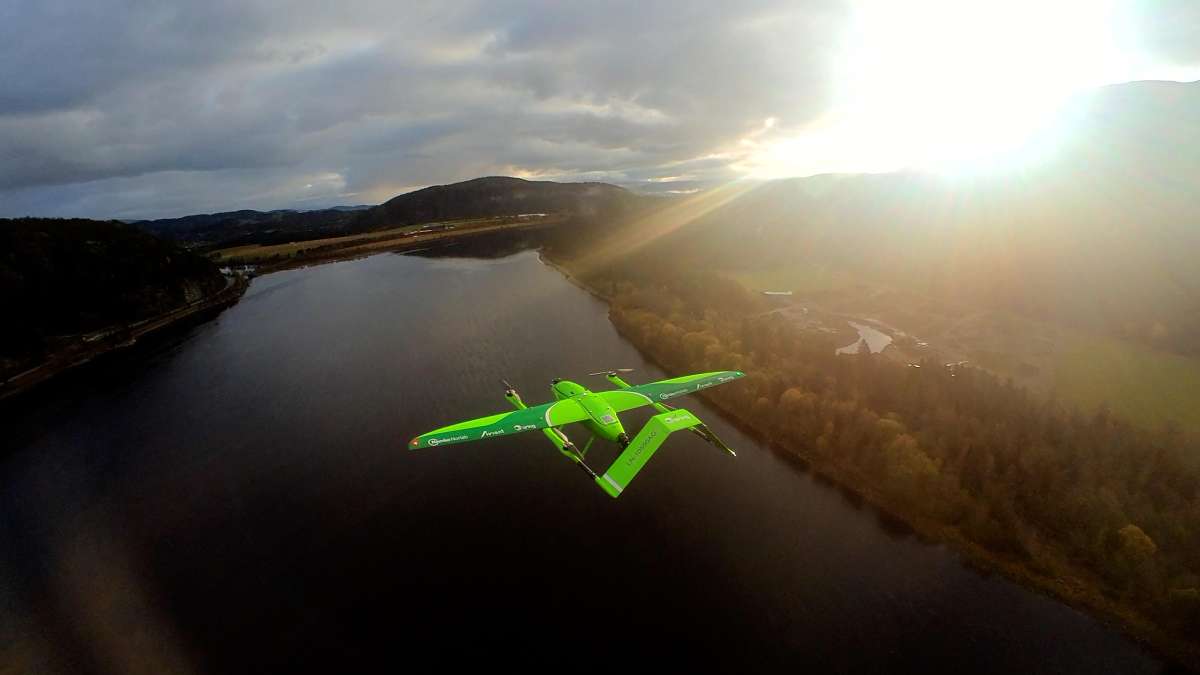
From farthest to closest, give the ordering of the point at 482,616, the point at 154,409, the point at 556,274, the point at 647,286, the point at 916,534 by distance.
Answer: the point at 556,274
the point at 647,286
the point at 154,409
the point at 916,534
the point at 482,616

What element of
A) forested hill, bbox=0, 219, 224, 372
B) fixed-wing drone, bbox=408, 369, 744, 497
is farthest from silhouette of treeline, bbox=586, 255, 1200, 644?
forested hill, bbox=0, 219, 224, 372

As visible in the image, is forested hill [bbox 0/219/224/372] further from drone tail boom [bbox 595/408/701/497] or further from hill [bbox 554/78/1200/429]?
hill [bbox 554/78/1200/429]

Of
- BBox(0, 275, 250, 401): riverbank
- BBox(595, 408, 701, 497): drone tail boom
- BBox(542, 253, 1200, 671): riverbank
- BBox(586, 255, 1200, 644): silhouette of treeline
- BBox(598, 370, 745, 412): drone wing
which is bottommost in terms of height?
BBox(542, 253, 1200, 671): riverbank

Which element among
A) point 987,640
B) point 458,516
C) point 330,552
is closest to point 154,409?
point 330,552

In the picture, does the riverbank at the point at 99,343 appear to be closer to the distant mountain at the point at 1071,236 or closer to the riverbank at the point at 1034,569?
the riverbank at the point at 1034,569

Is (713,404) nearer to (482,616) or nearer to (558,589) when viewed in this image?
(558,589)

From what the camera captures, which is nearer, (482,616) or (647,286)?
(482,616)

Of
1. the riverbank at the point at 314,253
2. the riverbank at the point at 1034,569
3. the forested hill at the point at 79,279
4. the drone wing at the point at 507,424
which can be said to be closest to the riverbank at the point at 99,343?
the forested hill at the point at 79,279

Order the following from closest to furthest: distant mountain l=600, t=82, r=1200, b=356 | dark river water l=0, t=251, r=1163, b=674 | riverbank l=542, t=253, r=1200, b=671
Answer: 1. riverbank l=542, t=253, r=1200, b=671
2. dark river water l=0, t=251, r=1163, b=674
3. distant mountain l=600, t=82, r=1200, b=356
